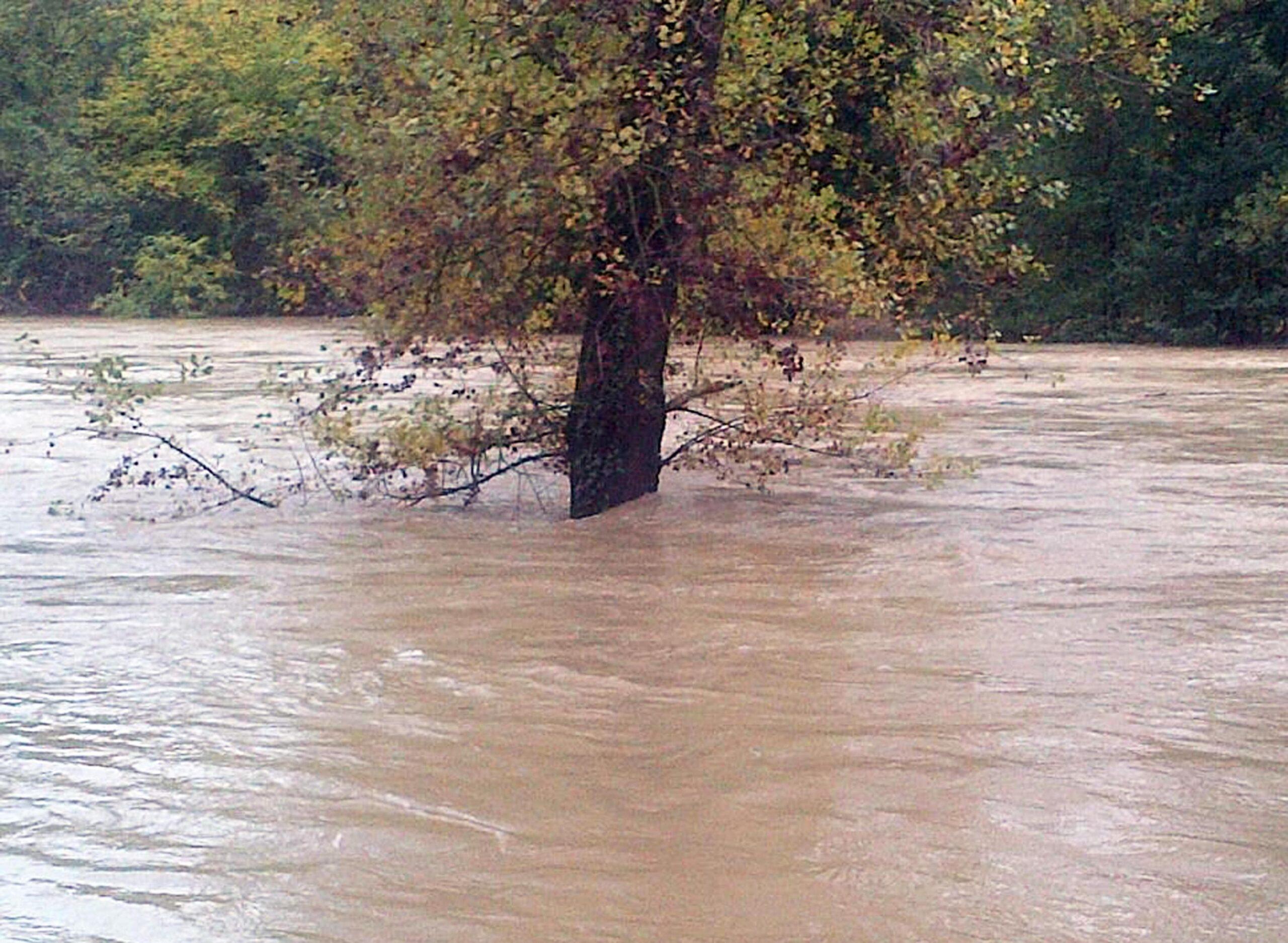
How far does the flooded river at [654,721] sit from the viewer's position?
606 cm

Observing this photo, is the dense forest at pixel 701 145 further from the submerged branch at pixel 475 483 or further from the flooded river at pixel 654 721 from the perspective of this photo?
the flooded river at pixel 654 721

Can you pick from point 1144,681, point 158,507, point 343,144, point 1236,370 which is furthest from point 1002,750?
point 1236,370

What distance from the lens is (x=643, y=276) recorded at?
512 inches

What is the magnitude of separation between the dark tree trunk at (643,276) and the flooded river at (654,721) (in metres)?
0.39

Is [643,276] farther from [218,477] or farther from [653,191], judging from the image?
[218,477]

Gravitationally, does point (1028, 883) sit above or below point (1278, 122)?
below

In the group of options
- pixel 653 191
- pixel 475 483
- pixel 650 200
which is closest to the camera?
pixel 653 191

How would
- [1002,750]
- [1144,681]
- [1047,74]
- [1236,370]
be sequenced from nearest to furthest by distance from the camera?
[1002,750]
[1144,681]
[1047,74]
[1236,370]

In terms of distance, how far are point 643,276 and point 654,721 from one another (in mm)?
5254

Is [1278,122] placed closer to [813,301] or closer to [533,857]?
[813,301]

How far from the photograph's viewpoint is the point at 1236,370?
101ft

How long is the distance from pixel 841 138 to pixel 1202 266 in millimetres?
27793

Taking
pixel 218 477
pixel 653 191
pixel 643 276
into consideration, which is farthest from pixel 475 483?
pixel 653 191

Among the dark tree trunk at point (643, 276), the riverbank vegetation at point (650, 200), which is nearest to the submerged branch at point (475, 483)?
the riverbank vegetation at point (650, 200)
